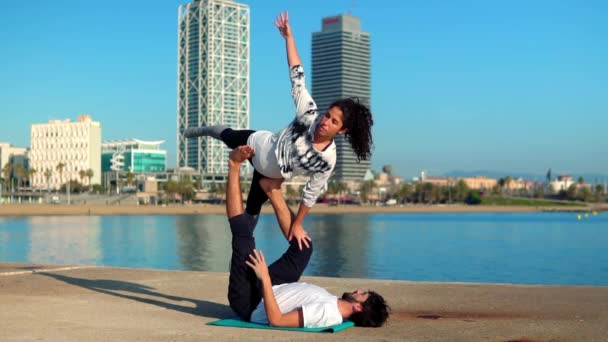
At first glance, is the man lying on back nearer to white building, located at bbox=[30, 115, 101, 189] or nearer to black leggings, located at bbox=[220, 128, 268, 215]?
black leggings, located at bbox=[220, 128, 268, 215]

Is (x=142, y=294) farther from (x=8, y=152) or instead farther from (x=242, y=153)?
(x=8, y=152)

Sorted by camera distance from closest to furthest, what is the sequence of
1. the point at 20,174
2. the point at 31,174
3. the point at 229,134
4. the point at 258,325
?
the point at 258,325, the point at 229,134, the point at 20,174, the point at 31,174

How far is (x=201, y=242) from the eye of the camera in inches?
1967

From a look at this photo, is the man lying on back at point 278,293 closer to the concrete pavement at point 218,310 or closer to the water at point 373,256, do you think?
the concrete pavement at point 218,310

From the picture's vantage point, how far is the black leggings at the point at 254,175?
8.00m

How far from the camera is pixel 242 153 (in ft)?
24.8

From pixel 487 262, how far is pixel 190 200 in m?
133

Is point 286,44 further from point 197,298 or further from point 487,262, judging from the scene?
point 487,262

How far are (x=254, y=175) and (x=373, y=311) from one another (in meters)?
2.05

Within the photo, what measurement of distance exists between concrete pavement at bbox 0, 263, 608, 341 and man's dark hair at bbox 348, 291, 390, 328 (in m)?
0.10

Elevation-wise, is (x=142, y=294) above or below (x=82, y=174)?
below

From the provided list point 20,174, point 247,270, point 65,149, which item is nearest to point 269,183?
point 247,270

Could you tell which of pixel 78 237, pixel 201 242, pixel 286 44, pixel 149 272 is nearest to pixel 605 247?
pixel 201 242

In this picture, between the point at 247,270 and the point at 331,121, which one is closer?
the point at 331,121
